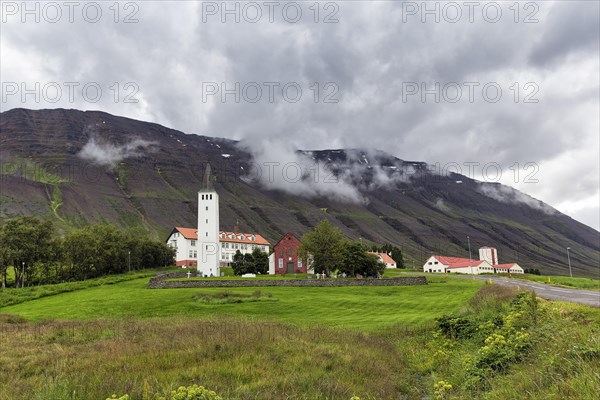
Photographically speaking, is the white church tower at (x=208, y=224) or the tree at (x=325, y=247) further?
the white church tower at (x=208, y=224)

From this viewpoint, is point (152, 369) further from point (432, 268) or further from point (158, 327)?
point (432, 268)

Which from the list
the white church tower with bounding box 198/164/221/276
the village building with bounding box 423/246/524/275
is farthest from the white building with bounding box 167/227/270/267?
the village building with bounding box 423/246/524/275

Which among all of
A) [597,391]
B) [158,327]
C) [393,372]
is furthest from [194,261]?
[597,391]

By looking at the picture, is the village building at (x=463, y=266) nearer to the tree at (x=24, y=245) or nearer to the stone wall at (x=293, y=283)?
the stone wall at (x=293, y=283)

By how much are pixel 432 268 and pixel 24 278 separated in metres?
123

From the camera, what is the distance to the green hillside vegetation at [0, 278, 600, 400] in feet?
32.1

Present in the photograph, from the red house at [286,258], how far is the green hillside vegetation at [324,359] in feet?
244

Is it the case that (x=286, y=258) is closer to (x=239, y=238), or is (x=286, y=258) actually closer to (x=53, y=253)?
(x=239, y=238)

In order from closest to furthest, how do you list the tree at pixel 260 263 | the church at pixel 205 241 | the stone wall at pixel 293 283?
the stone wall at pixel 293 283, the tree at pixel 260 263, the church at pixel 205 241

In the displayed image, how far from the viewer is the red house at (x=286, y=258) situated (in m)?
99.0

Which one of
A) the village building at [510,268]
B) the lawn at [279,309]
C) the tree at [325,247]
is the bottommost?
the village building at [510,268]

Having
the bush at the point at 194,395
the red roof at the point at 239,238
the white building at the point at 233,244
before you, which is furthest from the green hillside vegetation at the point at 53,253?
the bush at the point at 194,395

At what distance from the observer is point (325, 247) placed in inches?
2985

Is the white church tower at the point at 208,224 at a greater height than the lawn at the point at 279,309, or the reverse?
the white church tower at the point at 208,224
